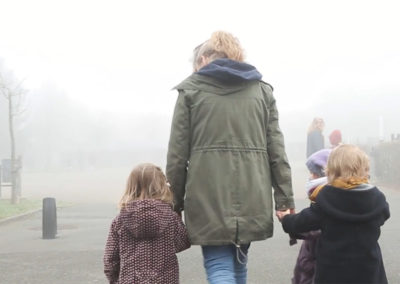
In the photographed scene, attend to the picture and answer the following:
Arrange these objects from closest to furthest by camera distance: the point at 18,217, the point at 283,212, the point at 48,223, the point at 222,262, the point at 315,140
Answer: the point at 222,262
the point at 283,212
the point at 315,140
the point at 48,223
the point at 18,217

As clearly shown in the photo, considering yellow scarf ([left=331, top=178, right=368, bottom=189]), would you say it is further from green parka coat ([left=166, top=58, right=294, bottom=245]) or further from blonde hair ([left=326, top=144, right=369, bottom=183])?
green parka coat ([left=166, top=58, right=294, bottom=245])

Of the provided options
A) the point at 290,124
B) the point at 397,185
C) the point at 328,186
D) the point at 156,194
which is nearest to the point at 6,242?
the point at 156,194

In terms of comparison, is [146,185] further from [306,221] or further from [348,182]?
[348,182]

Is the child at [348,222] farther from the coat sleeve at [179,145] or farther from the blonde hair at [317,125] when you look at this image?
the blonde hair at [317,125]

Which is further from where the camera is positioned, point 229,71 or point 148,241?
point 148,241

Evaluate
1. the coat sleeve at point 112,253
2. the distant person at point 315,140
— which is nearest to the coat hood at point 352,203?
the coat sleeve at point 112,253

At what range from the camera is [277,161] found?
3.27 meters

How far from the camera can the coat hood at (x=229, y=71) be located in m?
3.14

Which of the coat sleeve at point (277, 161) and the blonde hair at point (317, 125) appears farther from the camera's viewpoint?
the blonde hair at point (317, 125)

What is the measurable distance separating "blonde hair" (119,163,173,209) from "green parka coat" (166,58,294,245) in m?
0.11

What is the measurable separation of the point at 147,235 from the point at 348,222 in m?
1.03

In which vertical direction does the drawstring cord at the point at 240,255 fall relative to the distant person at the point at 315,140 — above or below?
below

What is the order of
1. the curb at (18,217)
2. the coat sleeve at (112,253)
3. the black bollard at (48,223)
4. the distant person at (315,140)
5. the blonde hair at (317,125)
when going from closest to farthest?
1. the coat sleeve at (112,253)
2. the distant person at (315,140)
3. the blonde hair at (317,125)
4. the black bollard at (48,223)
5. the curb at (18,217)

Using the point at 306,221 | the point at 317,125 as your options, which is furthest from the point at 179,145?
the point at 317,125
